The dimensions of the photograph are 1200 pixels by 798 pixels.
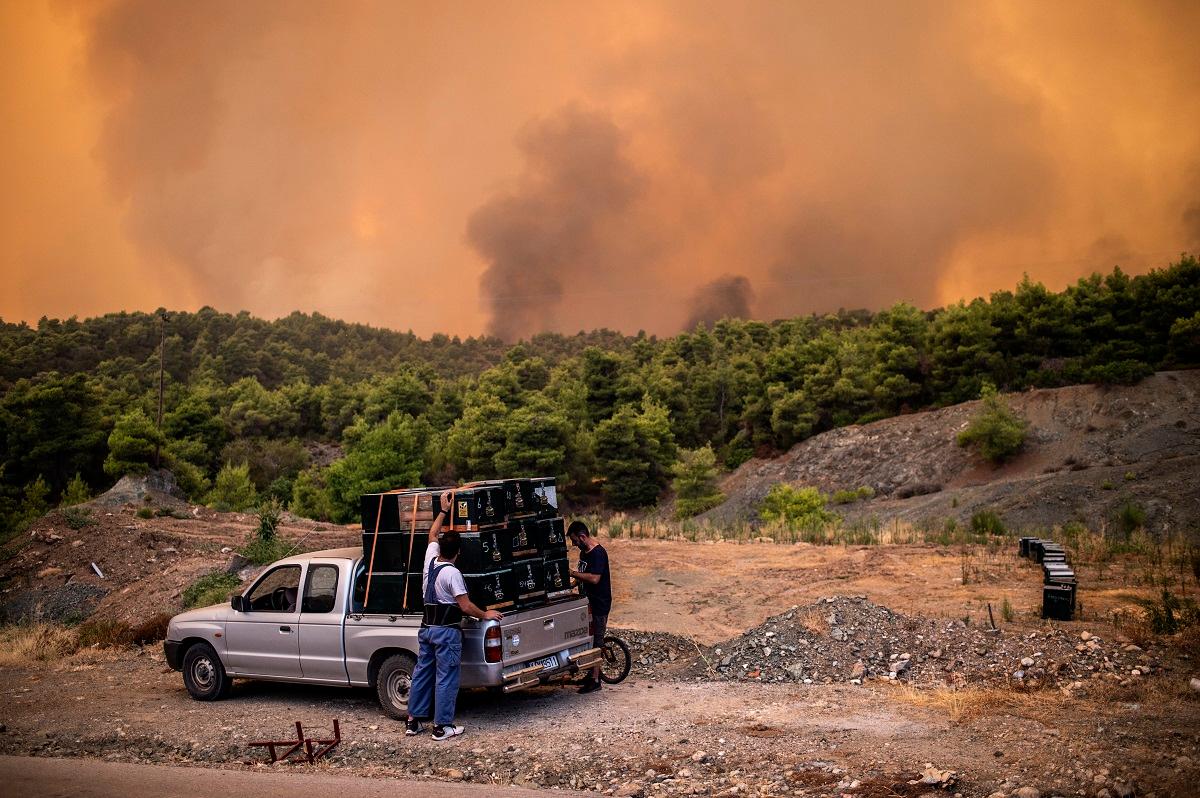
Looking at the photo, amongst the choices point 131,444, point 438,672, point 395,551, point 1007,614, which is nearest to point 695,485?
point 131,444

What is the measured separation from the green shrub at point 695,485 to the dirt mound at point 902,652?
4100 cm

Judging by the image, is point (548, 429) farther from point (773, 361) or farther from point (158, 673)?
point (158, 673)

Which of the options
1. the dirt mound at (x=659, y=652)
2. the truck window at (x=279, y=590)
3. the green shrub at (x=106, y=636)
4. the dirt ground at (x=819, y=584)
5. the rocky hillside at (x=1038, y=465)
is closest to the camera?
the truck window at (x=279, y=590)

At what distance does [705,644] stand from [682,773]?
712cm

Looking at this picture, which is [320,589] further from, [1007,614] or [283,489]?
[283,489]

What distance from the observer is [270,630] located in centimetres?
1089

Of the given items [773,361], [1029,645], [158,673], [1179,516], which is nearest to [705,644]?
[1029,645]

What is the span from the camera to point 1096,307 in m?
62.4

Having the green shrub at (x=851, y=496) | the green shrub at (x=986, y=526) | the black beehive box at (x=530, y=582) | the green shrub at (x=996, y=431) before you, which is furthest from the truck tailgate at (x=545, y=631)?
the green shrub at (x=996, y=431)

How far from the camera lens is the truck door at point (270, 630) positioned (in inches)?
424

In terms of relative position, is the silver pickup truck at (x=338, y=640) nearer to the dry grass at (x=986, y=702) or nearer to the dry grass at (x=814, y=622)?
the dry grass at (x=986, y=702)

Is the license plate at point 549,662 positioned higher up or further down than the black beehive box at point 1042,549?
further down

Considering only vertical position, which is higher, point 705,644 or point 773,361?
point 773,361

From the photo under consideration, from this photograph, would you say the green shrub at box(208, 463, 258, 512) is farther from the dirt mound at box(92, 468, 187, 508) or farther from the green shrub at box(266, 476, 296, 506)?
the green shrub at box(266, 476, 296, 506)
